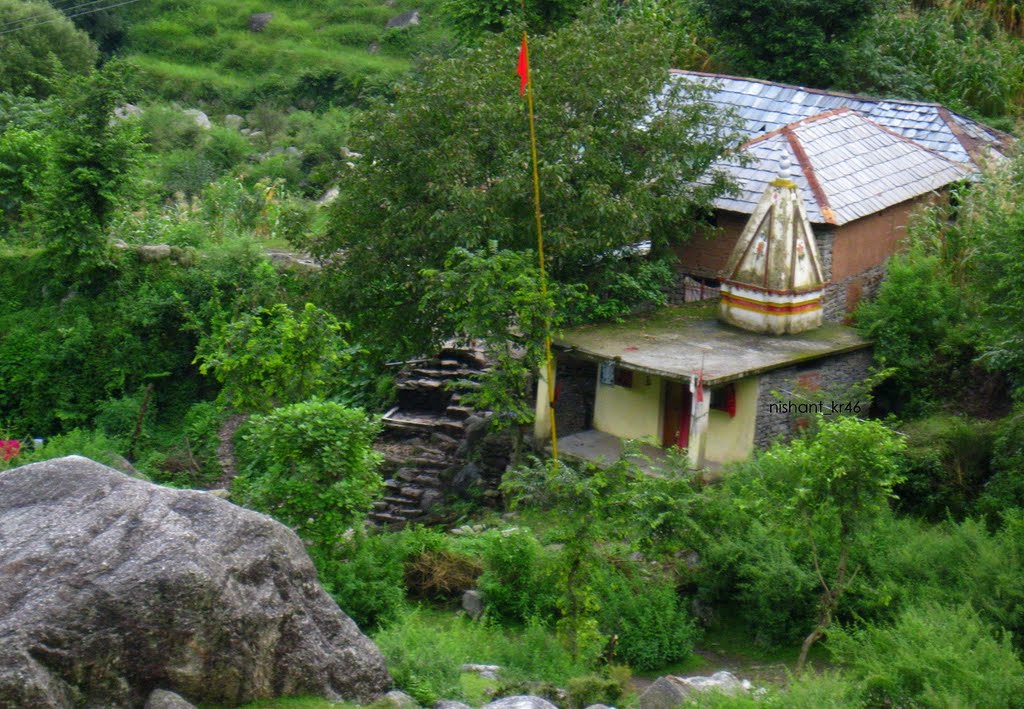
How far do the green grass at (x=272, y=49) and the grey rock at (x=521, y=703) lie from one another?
92.1ft

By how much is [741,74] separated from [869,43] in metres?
2.87

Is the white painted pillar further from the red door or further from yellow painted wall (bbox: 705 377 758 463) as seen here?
the red door

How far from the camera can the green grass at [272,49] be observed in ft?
124

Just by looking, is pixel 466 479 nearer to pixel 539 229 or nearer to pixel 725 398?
pixel 725 398

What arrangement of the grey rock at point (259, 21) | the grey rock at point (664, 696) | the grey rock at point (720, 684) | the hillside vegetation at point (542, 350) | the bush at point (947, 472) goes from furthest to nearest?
the grey rock at point (259, 21)
the bush at point (947, 472)
the hillside vegetation at point (542, 350)
the grey rock at point (720, 684)
the grey rock at point (664, 696)

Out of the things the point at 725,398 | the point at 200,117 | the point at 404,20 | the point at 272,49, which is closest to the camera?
the point at 725,398

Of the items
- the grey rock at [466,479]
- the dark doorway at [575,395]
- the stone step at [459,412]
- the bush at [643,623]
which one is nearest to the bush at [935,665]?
the bush at [643,623]

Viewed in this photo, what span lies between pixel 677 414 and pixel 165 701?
11.2 meters

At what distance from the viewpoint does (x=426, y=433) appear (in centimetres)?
1962

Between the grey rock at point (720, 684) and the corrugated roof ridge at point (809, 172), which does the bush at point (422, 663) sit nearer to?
the grey rock at point (720, 684)

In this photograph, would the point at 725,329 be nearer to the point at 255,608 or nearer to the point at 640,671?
the point at 640,671

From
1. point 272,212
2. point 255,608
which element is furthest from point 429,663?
point 272,212

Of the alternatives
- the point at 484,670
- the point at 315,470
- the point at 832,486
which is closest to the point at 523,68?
the point at 315,470

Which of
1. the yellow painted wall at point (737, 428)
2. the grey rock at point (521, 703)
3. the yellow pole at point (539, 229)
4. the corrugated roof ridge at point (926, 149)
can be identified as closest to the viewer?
the grey rock at point (521, 703)
